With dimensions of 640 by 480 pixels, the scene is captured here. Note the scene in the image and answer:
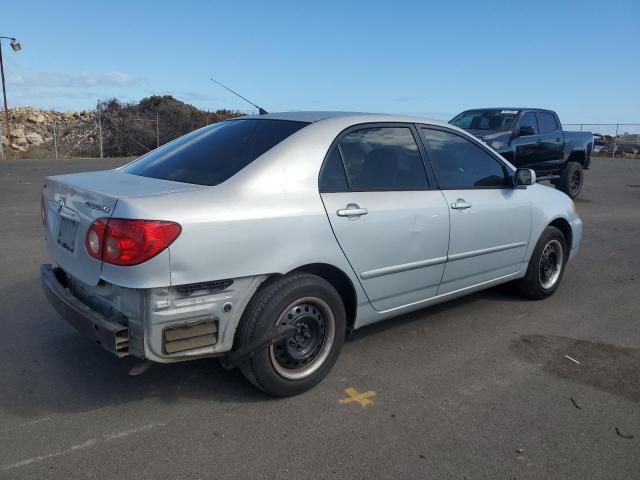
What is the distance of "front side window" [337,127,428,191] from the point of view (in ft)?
12.1

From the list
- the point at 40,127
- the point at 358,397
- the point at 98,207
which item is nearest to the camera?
the point at 98,207

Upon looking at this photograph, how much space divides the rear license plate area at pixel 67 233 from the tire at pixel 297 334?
108cm

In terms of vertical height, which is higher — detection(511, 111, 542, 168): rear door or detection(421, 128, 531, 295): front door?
detection(511, 111, 542, 168): rear door

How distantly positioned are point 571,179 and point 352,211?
35.5ft

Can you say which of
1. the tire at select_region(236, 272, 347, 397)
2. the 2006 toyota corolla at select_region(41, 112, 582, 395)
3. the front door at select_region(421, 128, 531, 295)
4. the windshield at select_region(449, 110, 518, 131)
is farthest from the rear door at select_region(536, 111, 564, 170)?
the tire at select_region(236, 272, 347, 397)

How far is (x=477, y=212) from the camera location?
4.34 metres

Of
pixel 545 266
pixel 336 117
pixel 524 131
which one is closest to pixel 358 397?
pixel 336 117

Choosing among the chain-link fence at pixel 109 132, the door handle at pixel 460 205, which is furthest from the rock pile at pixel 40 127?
the door handle at pixel 460 205

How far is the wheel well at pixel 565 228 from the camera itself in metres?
5.37

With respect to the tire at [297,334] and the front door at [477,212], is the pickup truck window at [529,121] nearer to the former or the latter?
the front door at [477,212]

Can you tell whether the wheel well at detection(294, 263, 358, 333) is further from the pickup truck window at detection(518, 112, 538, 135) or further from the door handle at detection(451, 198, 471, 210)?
the pickup truck window at detection(518, 112, 538, 135)

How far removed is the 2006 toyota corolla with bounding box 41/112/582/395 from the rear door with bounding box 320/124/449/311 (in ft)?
0.04

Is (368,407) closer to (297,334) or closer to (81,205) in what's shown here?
(297,334)

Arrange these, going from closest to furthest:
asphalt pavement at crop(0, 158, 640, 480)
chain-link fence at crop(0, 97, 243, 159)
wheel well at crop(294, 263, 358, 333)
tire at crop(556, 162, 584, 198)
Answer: asphalt pavement at crop(0, 158, 640, 480), wheel well at crop(294, 263, 358, 333), tire at crop(556, 162, 584, 198), chain-link fence at crop(0, 97, 243, 159)
